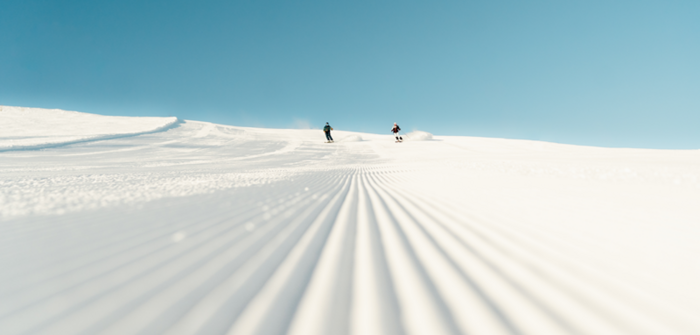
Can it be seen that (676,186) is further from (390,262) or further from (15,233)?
(15,233)

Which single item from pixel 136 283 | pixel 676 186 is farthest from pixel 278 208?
pixel 676 186

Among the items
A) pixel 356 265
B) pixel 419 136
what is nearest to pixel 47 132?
pixel 356 265

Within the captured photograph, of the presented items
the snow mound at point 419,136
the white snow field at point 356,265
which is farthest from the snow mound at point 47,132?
the snow mound at point 419,136

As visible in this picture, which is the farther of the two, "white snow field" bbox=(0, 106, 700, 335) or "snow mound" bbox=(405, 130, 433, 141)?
"snow mound" bbox=(405, 130, 433, 141)

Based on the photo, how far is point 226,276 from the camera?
4.16ft

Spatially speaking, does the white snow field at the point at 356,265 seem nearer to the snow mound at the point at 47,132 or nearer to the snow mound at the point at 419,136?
the snow mound at the point at 47,132

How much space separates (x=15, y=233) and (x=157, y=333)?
204 cm

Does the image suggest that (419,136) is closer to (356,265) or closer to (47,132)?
(356,265)

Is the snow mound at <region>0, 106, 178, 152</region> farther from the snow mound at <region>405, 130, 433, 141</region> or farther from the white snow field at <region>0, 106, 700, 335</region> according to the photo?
the snow mound at <region>405, 130, 433, 141</region>

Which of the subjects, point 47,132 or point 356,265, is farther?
point 47,132

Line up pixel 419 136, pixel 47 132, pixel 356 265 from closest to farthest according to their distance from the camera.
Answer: pixel 356 265, pixel 47 132, pixel 419 136

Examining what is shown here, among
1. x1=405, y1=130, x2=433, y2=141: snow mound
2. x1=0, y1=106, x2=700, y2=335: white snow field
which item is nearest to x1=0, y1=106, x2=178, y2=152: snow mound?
x1=0, y1=106, x2=700, y2=335: white snow field

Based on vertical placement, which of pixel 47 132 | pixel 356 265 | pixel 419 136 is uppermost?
pixel 419 136

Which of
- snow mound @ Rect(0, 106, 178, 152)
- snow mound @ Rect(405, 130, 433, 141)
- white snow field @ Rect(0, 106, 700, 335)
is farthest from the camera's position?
snow mound @ Rect(405, 130, 433, 141)
